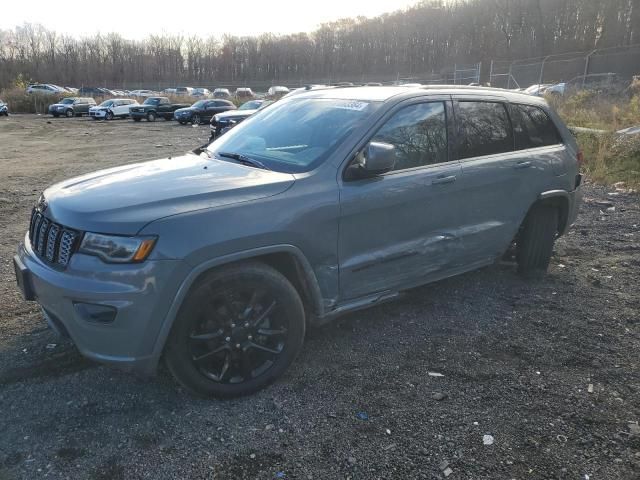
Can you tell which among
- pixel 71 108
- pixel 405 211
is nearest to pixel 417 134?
pixel 405 211

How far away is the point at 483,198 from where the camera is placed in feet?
13.2

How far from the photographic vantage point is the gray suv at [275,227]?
8.54 feet

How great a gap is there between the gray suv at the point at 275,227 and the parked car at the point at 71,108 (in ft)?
134

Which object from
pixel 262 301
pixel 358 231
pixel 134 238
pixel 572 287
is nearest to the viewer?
pixel 134 238

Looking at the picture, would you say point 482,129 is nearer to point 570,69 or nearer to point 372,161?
point 372,161

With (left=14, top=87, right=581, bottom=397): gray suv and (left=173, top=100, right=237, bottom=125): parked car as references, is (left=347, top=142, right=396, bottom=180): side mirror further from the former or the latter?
(left=173, top=100, right=237, bottom=125): parked car

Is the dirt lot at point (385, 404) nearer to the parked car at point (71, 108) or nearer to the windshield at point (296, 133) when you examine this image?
the windshield at point (296, 133)

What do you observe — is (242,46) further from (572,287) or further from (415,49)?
(572,287)

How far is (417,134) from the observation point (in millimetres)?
3674

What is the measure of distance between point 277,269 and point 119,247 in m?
0.97

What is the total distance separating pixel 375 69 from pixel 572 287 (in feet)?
314

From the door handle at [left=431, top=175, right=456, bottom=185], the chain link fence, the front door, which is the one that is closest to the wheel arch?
the front door

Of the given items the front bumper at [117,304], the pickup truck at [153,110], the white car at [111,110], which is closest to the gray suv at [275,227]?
the front bumper at [117,304]

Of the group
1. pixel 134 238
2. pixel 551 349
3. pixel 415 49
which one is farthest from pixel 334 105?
pixel 415 49
